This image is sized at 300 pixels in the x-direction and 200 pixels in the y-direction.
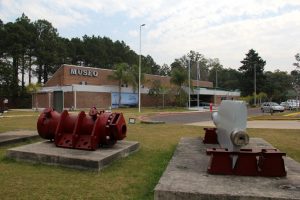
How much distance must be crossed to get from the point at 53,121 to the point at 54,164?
6.04 feet

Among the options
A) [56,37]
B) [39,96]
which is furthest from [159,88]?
[56,37]

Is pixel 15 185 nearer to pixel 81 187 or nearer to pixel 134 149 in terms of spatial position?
pixel 81 187

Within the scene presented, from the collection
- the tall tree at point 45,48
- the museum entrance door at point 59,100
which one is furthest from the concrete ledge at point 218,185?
the tall tree at point 45,48

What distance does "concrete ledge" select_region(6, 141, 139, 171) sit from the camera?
695 cm

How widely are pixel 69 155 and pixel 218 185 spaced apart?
3211 mm

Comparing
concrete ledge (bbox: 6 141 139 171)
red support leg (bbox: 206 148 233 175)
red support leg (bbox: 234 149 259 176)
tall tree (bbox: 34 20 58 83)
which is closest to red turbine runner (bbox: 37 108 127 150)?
concrete ledge (bbox: 6 141 139 171)

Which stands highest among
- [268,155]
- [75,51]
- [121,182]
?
[75,51]

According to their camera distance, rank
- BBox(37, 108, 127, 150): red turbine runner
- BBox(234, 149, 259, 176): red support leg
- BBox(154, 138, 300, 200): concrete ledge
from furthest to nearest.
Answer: BBox(37, 108, 127, 150): red turbine runner, BBox(234, 149, 259, 176): red support leg, BBox(154, 138, 300, 200): concrete ledge

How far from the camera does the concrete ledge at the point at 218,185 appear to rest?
15.3 ft

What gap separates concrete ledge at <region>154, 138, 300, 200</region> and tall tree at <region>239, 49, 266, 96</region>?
8740cm

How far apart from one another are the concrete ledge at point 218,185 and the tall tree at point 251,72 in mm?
87403

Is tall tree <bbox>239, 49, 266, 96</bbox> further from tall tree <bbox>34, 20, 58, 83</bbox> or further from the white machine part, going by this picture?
the white machine part

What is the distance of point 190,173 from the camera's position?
19.2 ft

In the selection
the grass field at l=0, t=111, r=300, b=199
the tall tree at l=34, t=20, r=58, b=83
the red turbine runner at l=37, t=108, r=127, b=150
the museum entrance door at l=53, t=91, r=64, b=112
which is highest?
the tall tree at l=34, t=20, r=58, b=83
